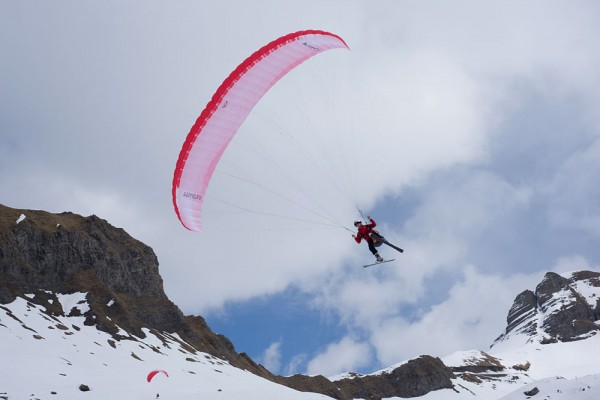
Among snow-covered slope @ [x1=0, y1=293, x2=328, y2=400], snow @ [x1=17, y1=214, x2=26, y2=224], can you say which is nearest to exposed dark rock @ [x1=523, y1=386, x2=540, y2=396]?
snow-covered slope @ [x1=0, y1=293, x2=328, y2=400]

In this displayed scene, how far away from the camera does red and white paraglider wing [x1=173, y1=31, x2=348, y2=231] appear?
2122 centimetres

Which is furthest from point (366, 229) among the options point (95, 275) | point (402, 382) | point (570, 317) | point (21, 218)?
point (570, 317)

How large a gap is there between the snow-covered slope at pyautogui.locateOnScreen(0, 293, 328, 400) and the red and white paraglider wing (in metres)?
11.3

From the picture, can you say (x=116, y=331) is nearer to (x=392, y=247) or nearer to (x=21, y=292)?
(x=21, y=292)

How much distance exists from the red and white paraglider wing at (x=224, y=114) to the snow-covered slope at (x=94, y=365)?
443 inches

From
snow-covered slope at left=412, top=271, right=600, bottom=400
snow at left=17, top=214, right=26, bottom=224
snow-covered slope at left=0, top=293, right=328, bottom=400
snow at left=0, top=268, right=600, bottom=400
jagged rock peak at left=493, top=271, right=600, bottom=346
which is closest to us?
snow at left=0, top=268, right=600, bottom=400

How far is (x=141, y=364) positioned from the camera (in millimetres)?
49375

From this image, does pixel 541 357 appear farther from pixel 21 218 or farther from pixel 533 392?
pixel 533 392

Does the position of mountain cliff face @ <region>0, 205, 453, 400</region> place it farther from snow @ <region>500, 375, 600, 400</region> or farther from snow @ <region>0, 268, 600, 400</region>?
snow @ <region>500, 375, 600, 400</region>

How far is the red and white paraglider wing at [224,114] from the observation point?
2122cm

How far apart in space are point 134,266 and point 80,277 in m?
13.1

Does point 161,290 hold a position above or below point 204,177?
above

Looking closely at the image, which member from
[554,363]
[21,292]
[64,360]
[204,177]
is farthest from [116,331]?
[554,363]

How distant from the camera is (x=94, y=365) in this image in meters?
42.5
